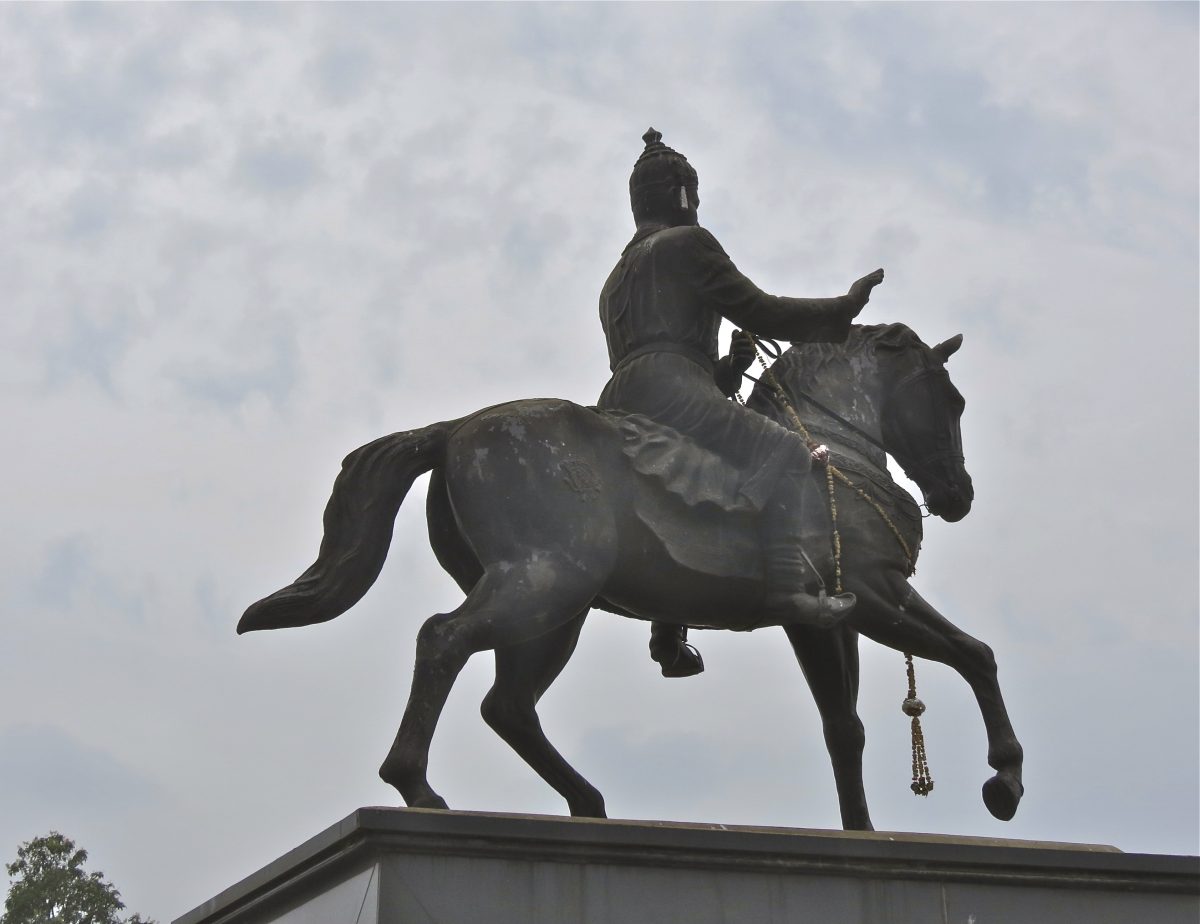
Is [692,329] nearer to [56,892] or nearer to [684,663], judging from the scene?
[684,663]

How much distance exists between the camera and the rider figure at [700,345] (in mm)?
8070

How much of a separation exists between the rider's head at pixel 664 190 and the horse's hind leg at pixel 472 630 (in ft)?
7.00

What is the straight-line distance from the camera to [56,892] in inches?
887

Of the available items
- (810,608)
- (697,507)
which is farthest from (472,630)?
(810,608)

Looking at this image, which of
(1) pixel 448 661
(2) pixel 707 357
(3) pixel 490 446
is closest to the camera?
(1) pixel 448 661

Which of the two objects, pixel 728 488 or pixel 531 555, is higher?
pixel 728 488

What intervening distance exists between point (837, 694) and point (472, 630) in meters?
2.20

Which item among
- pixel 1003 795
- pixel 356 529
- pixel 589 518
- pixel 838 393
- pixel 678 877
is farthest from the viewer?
pixel 838 393

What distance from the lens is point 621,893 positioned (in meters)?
6.71

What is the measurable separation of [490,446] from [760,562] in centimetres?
130

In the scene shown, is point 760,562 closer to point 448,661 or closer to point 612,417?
point 612,417

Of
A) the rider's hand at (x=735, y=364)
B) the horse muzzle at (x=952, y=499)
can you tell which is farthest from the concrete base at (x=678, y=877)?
the rider's hand at (x=735, y=364)

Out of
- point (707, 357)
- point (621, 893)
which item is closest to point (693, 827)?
point (621, 893)

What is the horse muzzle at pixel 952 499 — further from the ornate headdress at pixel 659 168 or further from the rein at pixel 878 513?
the ornate headdress at pixel 659 168
